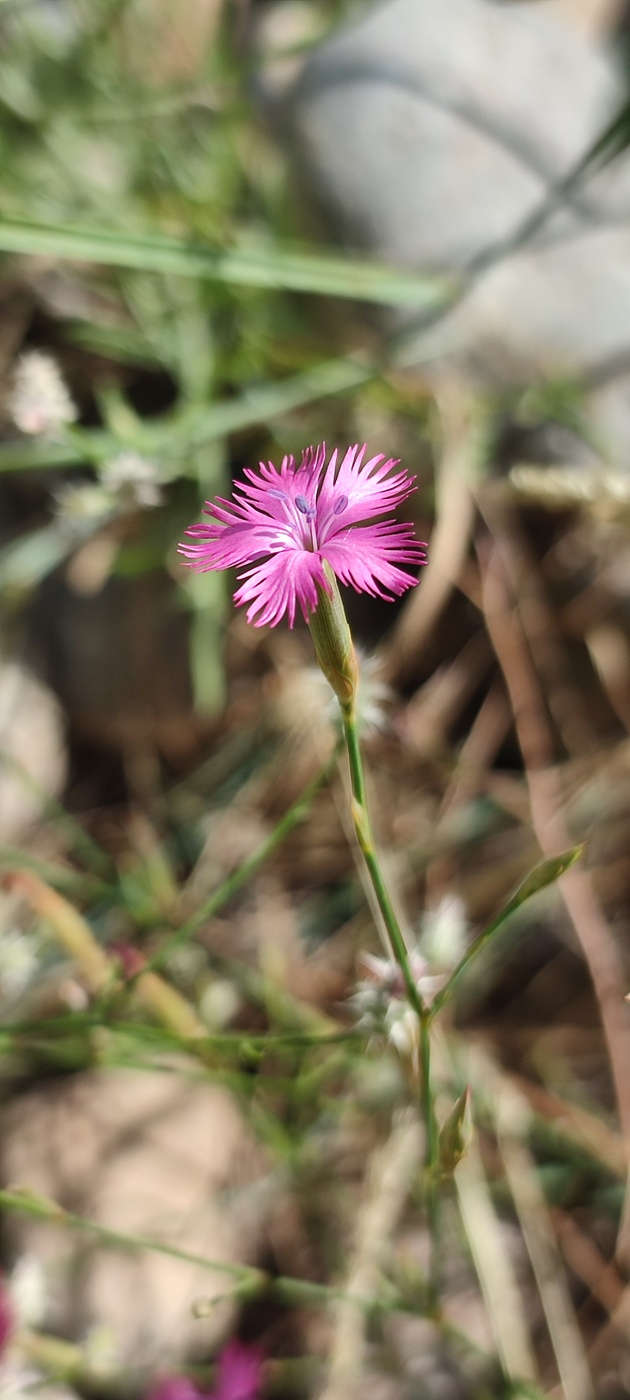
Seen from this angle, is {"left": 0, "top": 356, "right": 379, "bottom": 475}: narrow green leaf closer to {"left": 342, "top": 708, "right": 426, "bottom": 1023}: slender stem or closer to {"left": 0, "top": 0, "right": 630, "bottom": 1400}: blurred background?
{"left": 0, "top": 0, "right": 630, "bottom": 1400}: blurred background

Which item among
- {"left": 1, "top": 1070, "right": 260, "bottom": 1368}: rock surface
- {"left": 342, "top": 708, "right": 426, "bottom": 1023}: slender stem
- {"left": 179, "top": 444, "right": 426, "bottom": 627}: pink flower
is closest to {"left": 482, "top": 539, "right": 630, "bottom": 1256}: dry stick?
{"left": 1, "top": 1070, "right": 260, "bottom": 1368}: rock surface

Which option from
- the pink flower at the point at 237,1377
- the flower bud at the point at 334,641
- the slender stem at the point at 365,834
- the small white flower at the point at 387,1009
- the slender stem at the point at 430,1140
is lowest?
the pink flower at the point at 237,1377

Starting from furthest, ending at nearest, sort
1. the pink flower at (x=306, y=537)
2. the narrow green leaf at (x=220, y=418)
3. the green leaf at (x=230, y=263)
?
the narrow green leaf at (x=220, y=418) < the green leaf at (x=230, y=263) < the pink flower at (x=306, y=537)

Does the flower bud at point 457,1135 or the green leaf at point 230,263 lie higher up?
the green leaf at point 230,263

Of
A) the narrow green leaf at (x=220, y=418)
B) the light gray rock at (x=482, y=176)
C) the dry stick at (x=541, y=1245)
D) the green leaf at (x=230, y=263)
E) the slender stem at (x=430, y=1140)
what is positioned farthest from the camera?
the light gray rock at (x=482, y=176)

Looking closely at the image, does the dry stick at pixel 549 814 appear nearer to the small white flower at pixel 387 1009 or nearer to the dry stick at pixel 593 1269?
the dry stick at pixel 593 1269

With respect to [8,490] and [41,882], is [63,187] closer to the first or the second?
[8,490]

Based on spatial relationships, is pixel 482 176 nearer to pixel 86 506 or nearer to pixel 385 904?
pixel 86 506

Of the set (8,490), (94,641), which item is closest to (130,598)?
(94,641)

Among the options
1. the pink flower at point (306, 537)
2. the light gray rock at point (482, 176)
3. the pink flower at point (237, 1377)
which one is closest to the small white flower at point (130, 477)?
the light gray rock at point (482, 176)
